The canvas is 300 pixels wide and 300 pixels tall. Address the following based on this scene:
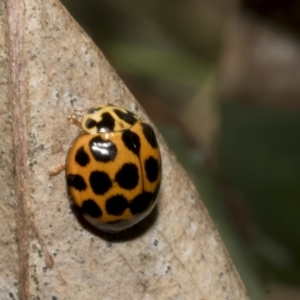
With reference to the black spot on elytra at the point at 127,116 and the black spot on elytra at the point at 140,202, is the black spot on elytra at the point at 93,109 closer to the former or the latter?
the black spot on elytra at the point at 127,116

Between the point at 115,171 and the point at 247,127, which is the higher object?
the point at 115,171

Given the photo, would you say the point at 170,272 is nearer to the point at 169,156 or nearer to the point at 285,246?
the point at 169,156

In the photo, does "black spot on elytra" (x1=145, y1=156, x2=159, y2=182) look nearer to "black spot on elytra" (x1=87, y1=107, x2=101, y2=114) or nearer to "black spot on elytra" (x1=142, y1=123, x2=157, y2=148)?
"black spot on elytra" (x1=142, y1=123, x2=157, y2=148)

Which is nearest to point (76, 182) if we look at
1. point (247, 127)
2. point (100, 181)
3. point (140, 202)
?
point (100, 181)

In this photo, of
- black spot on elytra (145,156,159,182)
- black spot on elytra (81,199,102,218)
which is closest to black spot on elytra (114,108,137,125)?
black spot on elytra (145,156,159,182)

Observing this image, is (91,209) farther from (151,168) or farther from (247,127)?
(247,127)

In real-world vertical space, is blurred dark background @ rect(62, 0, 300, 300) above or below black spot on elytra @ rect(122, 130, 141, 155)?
below

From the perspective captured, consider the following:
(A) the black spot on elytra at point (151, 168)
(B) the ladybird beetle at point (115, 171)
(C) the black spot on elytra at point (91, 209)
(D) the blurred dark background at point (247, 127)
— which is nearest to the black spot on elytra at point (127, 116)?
(B) the ladybird beetle at point (115, 171)
